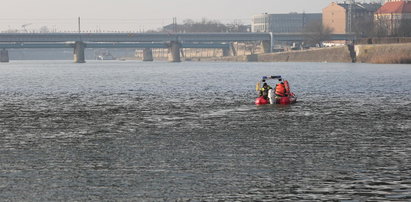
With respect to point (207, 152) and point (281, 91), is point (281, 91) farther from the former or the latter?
point (207, 152)

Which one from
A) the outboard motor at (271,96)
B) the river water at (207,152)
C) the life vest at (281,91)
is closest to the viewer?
the river water at (207,152)

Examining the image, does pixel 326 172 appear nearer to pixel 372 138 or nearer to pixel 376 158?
pixel 376 158

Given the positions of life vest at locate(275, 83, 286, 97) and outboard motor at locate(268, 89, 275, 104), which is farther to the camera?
life vest at locate(275, 83, 286, 97)

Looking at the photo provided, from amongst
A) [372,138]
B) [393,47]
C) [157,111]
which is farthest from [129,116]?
[393,47]

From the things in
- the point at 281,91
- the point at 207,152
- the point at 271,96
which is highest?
the point at 281,91

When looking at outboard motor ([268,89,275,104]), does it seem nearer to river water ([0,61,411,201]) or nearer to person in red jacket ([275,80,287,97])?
person in red jacket ([275,80,287,97])

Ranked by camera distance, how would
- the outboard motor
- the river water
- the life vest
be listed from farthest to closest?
the life vest, the outboard motor, the river water

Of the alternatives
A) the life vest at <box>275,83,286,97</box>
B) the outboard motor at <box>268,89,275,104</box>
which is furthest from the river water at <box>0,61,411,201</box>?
the life vest at <box>275,83,286,97</box>

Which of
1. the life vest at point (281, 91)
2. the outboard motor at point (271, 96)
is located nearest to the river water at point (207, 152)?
the outboard motor at point (271, 96)

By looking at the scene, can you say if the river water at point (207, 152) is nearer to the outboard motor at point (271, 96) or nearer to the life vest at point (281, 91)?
the outboard motor at point (271, 96)

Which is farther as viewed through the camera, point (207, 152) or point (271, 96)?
point (271, 96)

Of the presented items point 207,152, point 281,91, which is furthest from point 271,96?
point 207,152

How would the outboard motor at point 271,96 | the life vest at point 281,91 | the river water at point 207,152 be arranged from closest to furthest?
the river water at point 207,152 → the outboard motor at point 271,96 → the life vest at point 281,91

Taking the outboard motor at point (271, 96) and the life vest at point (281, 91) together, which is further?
the life vest at point (281, 91)
